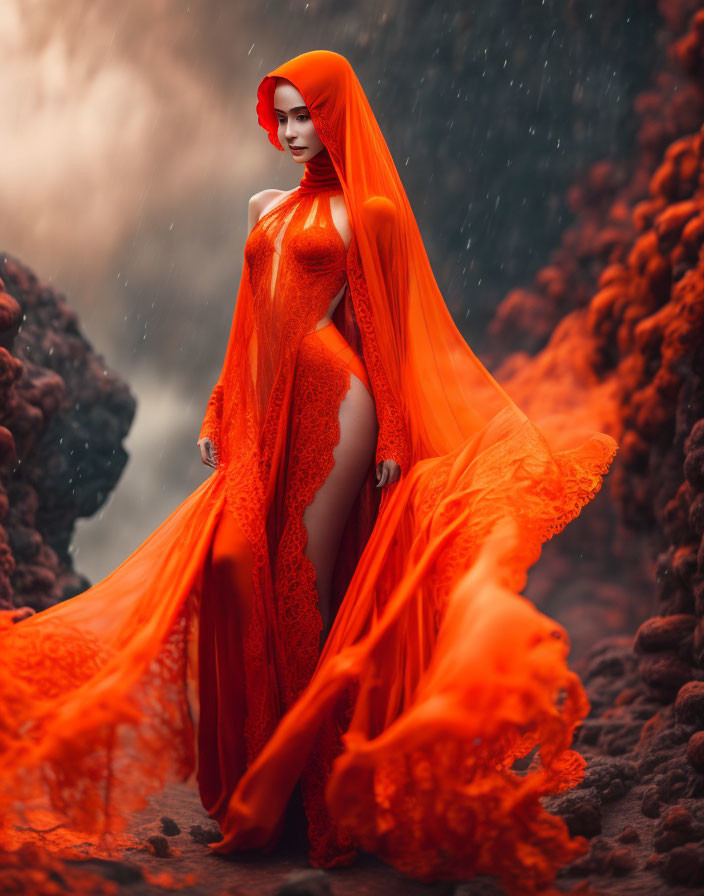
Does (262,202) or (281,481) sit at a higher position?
(262,202)

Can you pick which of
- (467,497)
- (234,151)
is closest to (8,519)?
(467,497)

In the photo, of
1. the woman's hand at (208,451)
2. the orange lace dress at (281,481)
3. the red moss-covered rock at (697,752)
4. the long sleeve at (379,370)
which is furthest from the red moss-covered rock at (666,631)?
the woman's hand at (208,451)

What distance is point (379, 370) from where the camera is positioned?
247 cm

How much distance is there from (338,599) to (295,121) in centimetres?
143

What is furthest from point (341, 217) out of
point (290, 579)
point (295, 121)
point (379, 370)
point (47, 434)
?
point (47, 434)

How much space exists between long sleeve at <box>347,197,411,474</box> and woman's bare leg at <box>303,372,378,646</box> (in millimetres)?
48

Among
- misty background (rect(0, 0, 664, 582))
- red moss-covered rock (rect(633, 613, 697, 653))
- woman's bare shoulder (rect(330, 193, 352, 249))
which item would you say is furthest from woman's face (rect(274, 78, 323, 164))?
misty background (rect(0, 0, 664, 582))

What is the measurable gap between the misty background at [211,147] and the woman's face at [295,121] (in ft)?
12.7

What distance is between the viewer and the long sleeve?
95.3 inches

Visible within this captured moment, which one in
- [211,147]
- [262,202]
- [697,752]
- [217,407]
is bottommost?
[697,752]

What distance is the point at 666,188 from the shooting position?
523 cm

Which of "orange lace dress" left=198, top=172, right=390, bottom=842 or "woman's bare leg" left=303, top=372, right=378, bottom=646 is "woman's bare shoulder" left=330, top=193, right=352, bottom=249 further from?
"woman's bare leg" left=303, top=372, right=378, bottom=646

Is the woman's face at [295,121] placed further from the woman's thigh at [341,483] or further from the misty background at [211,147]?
the misty background at [211,147]

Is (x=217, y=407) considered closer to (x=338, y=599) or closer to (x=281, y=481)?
(x=281, y=481)
